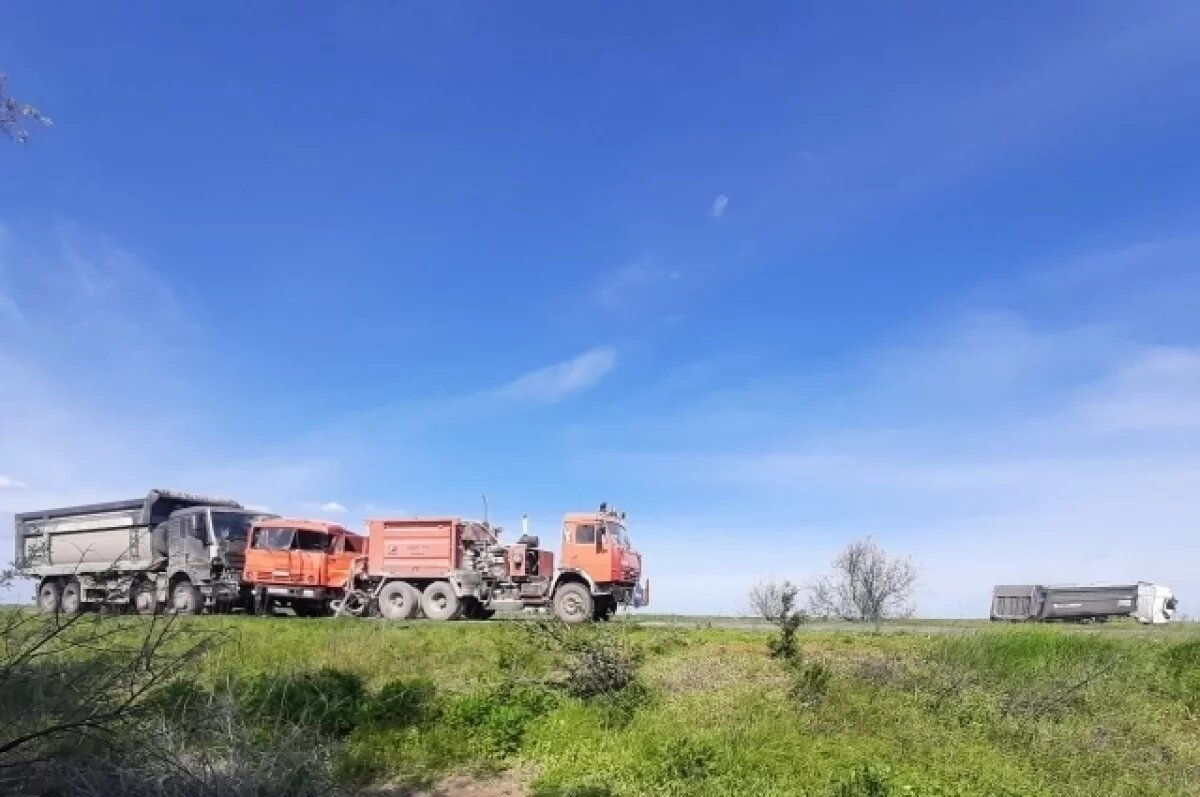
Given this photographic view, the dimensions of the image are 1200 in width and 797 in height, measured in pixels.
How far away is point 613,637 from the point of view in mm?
11242

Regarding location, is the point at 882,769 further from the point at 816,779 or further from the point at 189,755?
the point at 189,755

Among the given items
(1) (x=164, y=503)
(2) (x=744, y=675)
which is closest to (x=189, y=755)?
(2) (x=744, y=675)

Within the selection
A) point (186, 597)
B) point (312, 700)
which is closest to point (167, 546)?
point (186, 597)

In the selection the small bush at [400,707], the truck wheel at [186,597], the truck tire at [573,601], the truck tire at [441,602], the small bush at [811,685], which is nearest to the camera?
the small bush at [400,707]

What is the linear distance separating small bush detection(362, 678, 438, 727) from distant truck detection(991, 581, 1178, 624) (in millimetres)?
20048

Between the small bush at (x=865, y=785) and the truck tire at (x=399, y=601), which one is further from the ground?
the small bush at (x=865, y=785)

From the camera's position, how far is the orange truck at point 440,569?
20.5 meters

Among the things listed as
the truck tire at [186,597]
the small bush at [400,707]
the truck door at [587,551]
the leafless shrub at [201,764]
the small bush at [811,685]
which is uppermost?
the truck door at [587,551]

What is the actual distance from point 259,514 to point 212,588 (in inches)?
92.2

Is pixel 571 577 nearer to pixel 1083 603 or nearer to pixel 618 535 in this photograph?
pixel 618 535

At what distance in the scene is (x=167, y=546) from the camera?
23312 millimetres

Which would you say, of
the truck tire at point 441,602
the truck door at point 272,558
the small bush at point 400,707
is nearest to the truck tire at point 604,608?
the truck tire at point 441,602

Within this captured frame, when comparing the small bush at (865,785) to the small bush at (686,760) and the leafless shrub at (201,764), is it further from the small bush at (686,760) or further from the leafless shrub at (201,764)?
the leafless shrub at (201,764)

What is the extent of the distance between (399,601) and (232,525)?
199 inches
